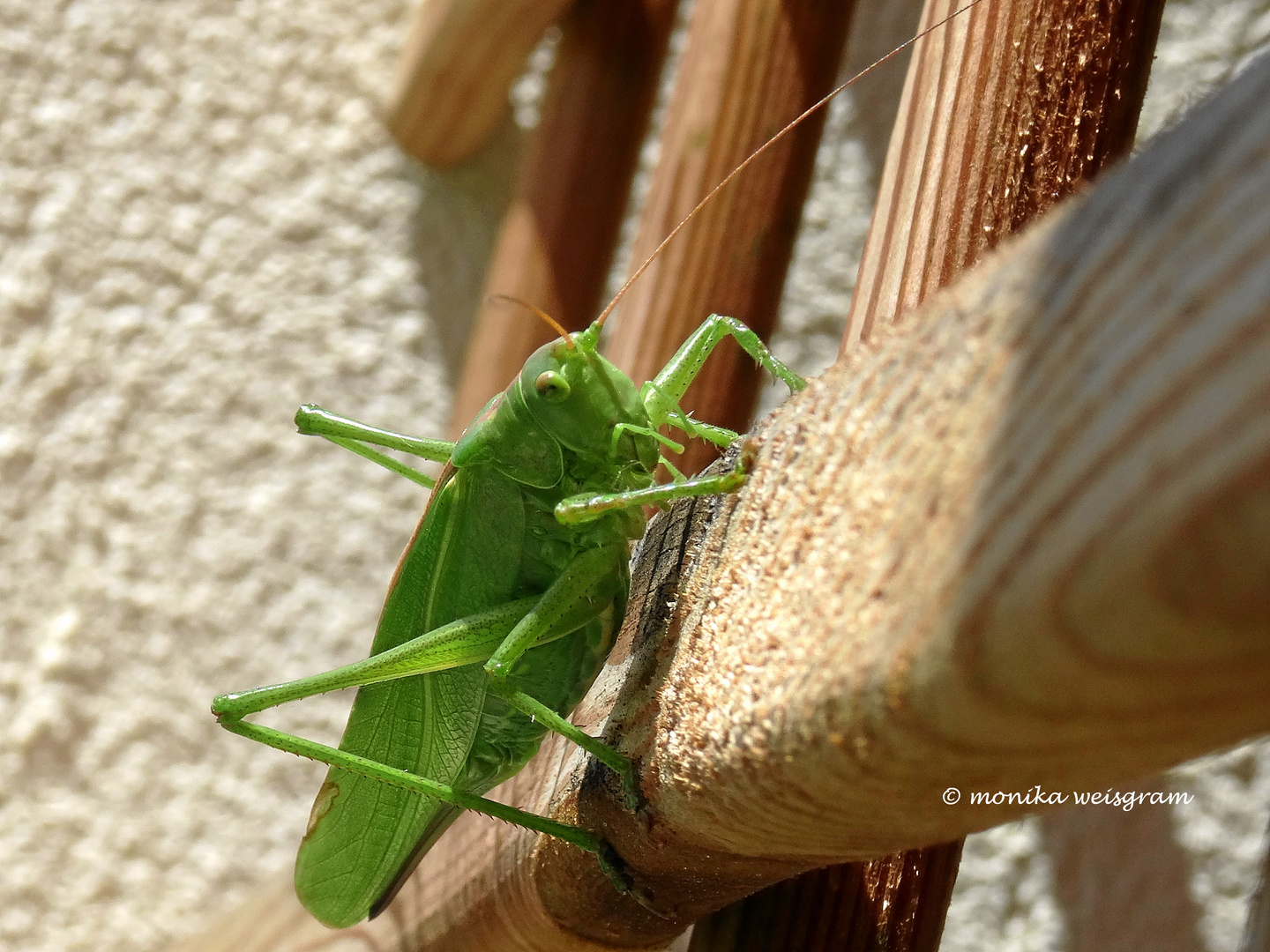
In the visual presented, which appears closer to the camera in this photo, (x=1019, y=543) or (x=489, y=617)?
(x=1019, y=543)

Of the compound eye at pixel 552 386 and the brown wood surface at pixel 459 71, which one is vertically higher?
the brown wood surface at pixel 459 71

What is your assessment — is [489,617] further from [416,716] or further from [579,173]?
[579,173]

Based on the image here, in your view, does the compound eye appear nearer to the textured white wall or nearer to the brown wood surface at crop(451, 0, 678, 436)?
the brown wood surface at crop(451, 0, 678, 436)

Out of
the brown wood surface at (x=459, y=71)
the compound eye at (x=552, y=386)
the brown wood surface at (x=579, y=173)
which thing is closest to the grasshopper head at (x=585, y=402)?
the compound eye at (x=552, y=386)

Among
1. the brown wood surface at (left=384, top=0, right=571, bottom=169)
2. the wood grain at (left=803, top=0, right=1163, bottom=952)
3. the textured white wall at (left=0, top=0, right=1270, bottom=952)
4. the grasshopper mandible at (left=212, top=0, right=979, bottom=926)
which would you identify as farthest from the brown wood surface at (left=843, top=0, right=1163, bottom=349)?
the textured white wall at (left=0, top=0, right=1270, bottom=952)

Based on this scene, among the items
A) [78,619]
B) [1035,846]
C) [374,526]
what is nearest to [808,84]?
[1035,846]

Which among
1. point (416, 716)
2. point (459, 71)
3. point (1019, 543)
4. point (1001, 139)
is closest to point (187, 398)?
point (459, 71)

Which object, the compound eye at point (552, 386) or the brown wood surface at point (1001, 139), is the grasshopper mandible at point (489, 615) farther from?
the brown wood surface at point (1001, 139)
